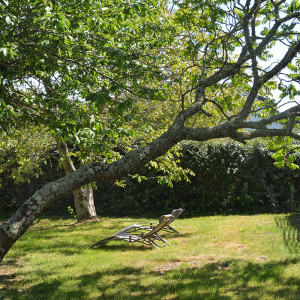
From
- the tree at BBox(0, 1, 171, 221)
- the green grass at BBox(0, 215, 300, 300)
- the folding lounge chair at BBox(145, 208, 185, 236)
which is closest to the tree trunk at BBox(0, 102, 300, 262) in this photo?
the tree at BBox(0, 1, 171, 221)

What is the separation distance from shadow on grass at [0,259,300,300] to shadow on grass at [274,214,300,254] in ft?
3.23

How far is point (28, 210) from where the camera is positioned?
4.26 meters

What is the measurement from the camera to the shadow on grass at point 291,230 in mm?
7427

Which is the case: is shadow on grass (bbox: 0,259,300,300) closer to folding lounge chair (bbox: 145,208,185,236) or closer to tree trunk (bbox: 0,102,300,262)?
tree trunk (bbox: 0,102,300,262)

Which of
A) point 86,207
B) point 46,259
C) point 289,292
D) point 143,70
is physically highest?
point 143,70

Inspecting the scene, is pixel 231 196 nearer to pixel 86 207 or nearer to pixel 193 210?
pixel 193 210

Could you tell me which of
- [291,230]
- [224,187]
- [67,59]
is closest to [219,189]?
[224,187]

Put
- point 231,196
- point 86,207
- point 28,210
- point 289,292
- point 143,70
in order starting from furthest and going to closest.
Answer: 1. point 231,196
2. point 86,207
3. point 143,70
4. point 289,292
5. point 28,210

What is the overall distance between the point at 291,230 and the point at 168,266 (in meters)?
4.00

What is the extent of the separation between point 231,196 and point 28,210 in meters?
10.4

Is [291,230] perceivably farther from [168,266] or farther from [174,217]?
[168,266]

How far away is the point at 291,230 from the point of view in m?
9.06

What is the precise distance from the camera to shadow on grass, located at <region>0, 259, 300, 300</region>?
5195 mm

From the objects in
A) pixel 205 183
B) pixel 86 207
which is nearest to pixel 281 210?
pixel 205 183
